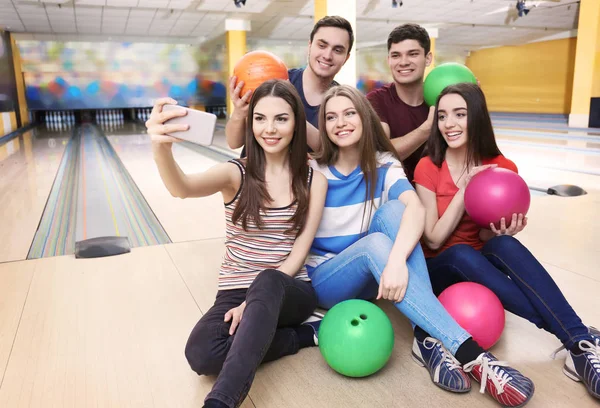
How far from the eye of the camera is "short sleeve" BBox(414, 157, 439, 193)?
4.73 feet

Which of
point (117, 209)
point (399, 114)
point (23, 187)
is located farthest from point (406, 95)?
point (23, 187)

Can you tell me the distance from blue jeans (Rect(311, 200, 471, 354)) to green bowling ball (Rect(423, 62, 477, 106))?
0.57 meters

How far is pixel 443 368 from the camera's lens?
3.69 feet

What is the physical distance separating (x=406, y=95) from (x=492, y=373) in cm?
109

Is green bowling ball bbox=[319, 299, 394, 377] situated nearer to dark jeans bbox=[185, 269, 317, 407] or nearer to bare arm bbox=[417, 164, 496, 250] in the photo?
dark jeans bbox=[185, 269, 317, 407]

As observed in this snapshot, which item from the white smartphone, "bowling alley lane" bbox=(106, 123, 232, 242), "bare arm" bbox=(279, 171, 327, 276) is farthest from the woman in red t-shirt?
"bowling alley lane" bbox=(106, 123, 232, 242)

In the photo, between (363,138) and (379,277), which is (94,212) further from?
(379,277)

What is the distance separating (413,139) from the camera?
168 cm

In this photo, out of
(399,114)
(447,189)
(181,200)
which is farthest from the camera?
(181,200)

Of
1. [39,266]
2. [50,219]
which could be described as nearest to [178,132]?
[39,266]

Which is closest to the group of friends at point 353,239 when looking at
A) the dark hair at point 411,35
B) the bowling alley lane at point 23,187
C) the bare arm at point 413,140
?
the bare arm at point 413,140

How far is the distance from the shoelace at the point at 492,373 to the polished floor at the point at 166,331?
57 millimetres

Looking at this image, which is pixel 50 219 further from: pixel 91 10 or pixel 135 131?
pixel 135 131

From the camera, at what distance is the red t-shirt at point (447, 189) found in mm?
1445
